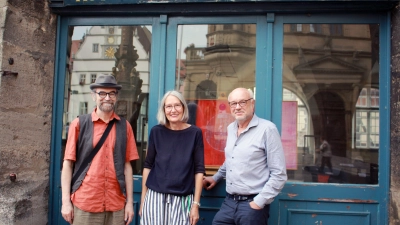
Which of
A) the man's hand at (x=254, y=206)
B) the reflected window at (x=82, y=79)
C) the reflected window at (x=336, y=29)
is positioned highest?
the reflected window at (x=336, y=29)

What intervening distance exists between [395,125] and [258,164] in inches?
64.1

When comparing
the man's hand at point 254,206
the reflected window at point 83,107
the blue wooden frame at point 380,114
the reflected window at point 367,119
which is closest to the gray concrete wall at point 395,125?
the blue wooden frame at point 380,114

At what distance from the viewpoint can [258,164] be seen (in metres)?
3.05

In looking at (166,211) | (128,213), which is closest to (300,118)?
(166,211)

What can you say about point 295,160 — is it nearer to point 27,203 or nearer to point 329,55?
point 329,55

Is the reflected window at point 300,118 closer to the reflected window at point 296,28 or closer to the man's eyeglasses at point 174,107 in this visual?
the reflected window at point 296,28

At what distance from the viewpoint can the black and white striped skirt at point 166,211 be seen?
10.1 ft

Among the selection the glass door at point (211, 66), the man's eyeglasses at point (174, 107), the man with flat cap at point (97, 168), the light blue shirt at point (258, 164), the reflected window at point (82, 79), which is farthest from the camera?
the reflected window at point (82, 79)

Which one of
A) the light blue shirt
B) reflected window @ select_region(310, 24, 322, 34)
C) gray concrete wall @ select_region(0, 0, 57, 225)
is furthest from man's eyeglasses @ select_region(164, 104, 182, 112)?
Answer: reflected window @ select_region(310, 24, 322, 34)

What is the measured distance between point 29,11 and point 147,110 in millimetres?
1629

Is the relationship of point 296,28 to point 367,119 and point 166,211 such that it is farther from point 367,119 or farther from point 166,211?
point 166,211

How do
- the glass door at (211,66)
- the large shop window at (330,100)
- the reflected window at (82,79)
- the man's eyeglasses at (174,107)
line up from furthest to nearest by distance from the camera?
the reflected window at (82,79)
the glass door at (211,66)
the large shop window at (330,100)
the man's eyeglasses at (174,107)

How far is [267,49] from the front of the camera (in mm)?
3967

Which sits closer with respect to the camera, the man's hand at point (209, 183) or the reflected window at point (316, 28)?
the man's hand at point (209, 183)
